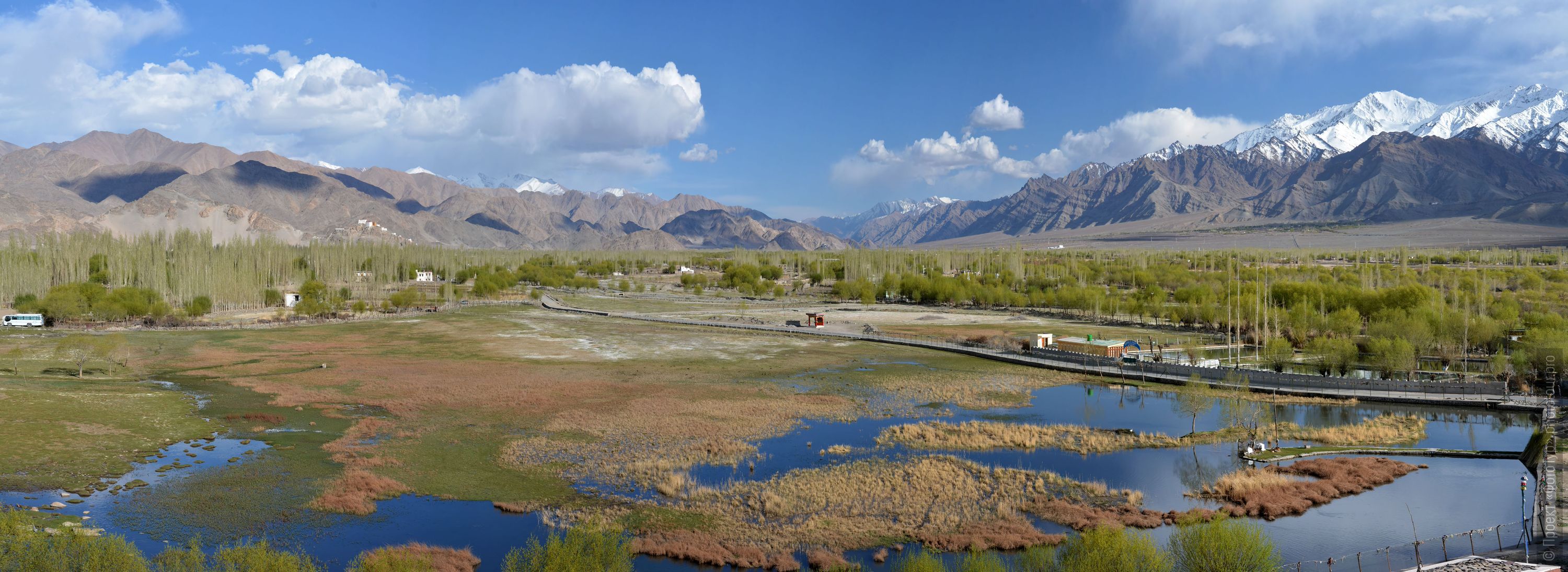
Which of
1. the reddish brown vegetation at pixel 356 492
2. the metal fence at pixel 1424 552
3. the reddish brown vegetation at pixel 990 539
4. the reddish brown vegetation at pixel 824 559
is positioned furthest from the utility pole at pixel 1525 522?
the reddish brown vegetation at pixel 356 492

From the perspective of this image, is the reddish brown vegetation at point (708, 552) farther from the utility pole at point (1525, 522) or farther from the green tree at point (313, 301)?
the green tree at point (313, 301)

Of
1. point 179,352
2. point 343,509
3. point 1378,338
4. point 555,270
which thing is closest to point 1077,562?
point 343,509

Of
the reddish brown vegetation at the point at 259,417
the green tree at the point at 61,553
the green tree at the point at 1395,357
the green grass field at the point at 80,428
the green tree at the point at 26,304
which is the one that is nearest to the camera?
the green tree at the point at 61,553

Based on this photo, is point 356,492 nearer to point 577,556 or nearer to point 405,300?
point 577,556

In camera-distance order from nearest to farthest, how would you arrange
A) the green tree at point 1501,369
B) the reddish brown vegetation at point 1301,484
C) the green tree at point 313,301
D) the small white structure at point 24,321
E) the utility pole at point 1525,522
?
the utility pole at point 1525,522
the reddish brown vegetation at point 1301,484
the green tree at point 1501,369
the small white structure at point 24,321
the green tree at point 313,301

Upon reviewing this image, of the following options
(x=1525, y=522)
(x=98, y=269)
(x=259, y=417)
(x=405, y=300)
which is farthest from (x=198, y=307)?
(x=1525, y=522)

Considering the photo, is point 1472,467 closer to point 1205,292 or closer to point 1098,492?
point 1098,492

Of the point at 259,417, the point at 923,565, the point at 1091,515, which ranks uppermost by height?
the point at 923,565
